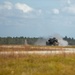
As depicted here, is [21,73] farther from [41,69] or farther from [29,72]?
Result: [41,69]

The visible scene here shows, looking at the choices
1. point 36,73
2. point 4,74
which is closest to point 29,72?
point 36,73

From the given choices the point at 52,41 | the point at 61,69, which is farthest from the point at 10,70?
the point at 52,41

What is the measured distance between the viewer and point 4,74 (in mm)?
17781

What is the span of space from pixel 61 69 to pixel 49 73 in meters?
2.01

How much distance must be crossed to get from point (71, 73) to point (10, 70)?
3882 mm

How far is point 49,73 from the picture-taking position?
61.4 ft

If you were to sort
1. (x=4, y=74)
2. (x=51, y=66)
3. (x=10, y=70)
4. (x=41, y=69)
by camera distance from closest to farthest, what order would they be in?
(x=4, y=74) → (x=10, y=70) → (x=41, y=69) → (x=51, y=66)

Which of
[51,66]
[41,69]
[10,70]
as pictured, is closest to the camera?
[10,70]

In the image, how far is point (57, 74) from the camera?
1850cm

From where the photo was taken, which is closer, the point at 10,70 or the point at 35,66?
the point at 10,70

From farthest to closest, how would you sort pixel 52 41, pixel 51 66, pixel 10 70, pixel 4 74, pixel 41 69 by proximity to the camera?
pixel 52 41
pixel 51 66
pixel 41 69
pixel 10 70
pixel 4 74

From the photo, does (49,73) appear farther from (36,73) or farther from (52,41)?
(52,41)

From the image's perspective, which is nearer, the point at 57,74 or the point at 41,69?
the point at 57,74

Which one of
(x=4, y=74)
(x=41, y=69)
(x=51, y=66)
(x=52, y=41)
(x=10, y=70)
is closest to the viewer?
(x=4, y=74)
